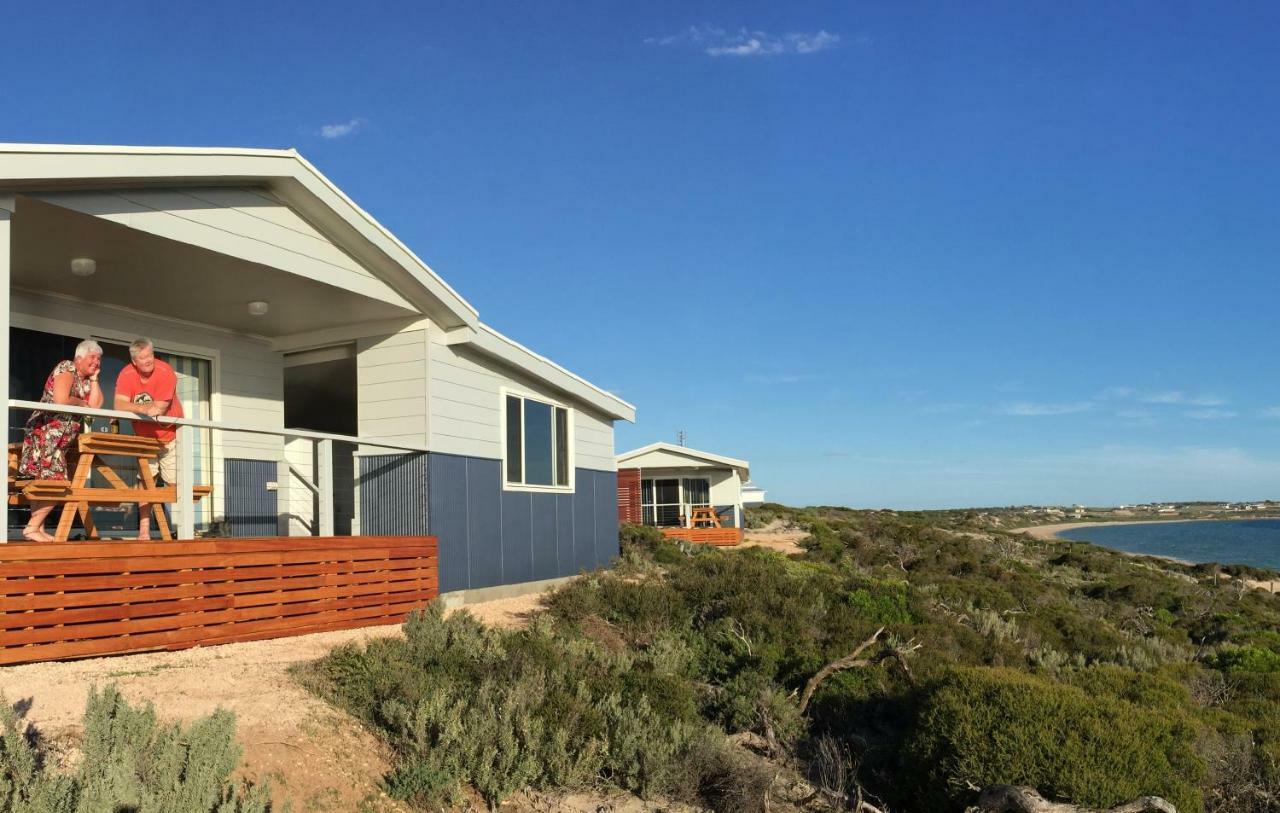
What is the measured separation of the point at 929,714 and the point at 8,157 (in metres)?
7.53

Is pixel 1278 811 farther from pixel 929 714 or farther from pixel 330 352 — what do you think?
pixel 330 352

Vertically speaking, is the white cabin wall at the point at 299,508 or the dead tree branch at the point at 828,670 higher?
the white cabin wall at the point at 299,508

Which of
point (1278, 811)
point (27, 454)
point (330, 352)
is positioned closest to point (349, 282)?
point (330, 352)

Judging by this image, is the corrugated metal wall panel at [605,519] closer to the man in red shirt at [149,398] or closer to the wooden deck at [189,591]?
the wooden deck at [189,591]

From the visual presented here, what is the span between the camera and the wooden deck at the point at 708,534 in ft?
90.2

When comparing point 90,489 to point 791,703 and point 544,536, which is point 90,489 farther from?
point 544,536

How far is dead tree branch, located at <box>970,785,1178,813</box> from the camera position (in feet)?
19.9

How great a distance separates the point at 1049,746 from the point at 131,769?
5.57 metres

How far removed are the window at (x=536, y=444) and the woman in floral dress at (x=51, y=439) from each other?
5503mm

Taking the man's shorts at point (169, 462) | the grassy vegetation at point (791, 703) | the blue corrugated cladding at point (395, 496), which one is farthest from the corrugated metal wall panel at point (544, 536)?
the man's shorts at point (169, 462)

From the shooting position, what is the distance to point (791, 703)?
9.17m

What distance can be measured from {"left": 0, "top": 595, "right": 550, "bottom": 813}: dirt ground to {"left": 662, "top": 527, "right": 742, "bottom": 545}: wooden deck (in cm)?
2068

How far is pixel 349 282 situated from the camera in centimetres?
973

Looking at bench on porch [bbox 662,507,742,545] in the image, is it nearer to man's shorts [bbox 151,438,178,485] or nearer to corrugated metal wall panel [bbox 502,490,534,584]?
corrugated metal wall panel [bbox 502,490,534,584]
